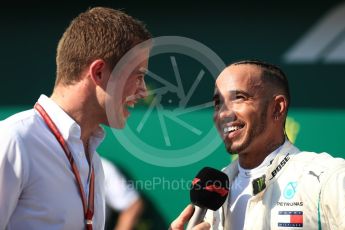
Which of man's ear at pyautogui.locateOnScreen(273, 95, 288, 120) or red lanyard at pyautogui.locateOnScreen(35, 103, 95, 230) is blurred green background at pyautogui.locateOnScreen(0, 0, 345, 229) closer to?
man's ear at pyautogui.locateOnScreen(273, 95, 288, 120)

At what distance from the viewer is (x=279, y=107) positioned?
12.5ft

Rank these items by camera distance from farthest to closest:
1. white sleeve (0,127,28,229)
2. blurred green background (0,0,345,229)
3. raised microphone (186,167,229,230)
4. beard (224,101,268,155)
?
blurred green background (0,0,345,229)
beard (224,101,268,155)
raised microphone (186,167,229,230)
white sleeve (0,127,28,229)

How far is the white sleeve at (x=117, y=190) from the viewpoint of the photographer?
6.04m

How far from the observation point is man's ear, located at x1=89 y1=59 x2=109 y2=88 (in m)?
2.69

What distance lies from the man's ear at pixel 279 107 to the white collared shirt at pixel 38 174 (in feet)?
4.89

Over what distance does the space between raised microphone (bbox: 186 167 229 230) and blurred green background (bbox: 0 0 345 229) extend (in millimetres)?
2748

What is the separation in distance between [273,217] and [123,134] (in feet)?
10.2

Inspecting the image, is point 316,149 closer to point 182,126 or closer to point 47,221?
point 182,126

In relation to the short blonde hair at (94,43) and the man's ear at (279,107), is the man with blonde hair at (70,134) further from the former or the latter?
the man's ear at (279,107)

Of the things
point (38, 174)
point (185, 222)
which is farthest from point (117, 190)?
point (38, 174)

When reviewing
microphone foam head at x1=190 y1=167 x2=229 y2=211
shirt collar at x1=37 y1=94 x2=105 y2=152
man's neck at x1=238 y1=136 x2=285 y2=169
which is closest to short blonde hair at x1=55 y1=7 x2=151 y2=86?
shirt collar at x1=37 y1=94 x2=105 y2=152

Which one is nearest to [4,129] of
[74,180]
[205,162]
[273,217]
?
[74,180]

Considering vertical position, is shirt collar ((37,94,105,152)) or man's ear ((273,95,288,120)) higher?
man's ear ((273,95,288,120))

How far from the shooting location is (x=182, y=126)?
20.3ft
